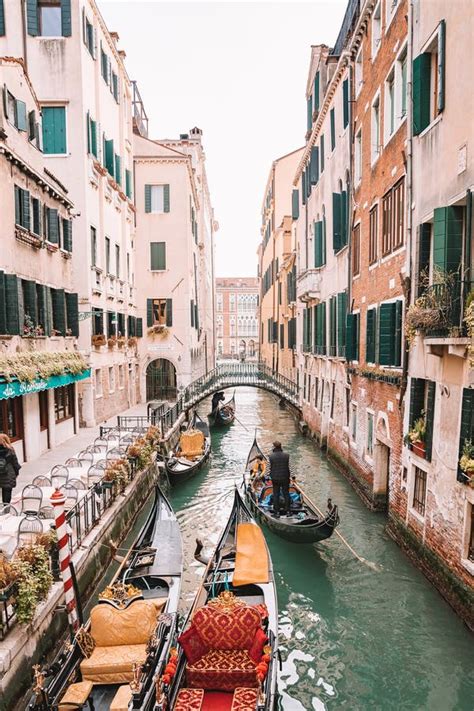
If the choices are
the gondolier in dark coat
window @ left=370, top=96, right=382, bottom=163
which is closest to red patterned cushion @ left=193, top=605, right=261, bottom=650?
the gondolier in dark coat

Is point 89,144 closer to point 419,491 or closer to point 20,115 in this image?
point 20,115

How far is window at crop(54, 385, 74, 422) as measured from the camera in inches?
584

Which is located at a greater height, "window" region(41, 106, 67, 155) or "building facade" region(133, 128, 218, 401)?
"window" region(41, 106, 67, 155)

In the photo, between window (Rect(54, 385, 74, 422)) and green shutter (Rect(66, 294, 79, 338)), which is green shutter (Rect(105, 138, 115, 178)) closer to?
green shutter (Rect(66, 294, 79, 338))

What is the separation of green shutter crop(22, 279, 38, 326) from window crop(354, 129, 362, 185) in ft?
26.8

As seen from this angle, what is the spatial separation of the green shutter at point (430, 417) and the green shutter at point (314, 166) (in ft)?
40.7

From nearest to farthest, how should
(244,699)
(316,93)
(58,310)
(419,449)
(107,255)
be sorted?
(244,699) < (419,449) < (58,310) < (316,93) < (107,255)

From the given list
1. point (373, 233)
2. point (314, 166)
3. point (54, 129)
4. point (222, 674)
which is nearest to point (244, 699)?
point (222, 674)

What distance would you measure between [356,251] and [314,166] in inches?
264

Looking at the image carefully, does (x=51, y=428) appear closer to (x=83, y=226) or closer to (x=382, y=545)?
(x=83, y=226)

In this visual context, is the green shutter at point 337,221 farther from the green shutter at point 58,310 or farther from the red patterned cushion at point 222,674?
the red patterned cushion at point 222,674

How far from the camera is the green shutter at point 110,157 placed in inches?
768

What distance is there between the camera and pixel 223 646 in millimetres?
5234

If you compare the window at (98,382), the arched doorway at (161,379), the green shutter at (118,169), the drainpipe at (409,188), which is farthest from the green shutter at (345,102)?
the arched doorway at (161,379)
